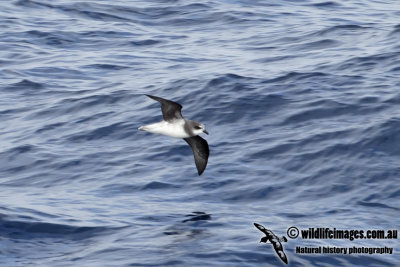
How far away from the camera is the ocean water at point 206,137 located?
12102 mm

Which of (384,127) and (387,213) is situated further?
(384,127)

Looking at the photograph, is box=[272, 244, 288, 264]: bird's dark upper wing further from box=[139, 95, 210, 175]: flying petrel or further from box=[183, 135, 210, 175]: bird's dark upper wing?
box=[183, 135, 210, 175]: bird's dark upper wing

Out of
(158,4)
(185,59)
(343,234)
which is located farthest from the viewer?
(158,4)

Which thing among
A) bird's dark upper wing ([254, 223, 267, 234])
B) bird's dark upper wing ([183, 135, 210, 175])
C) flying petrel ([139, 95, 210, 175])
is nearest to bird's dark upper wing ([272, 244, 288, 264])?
bird's dark upper wing ([254, 223, 267, 234])

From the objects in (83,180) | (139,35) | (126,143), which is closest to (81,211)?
(83,180)

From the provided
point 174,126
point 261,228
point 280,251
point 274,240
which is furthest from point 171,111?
point 280,251

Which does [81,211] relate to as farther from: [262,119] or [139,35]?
[139,35]

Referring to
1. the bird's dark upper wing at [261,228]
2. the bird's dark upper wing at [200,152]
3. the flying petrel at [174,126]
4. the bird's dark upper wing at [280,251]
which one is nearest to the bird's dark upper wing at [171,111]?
the flying petrel at [174,126]

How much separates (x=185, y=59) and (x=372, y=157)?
794 cm

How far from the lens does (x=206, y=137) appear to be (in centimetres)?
1620

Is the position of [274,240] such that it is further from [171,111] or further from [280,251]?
[171,111]

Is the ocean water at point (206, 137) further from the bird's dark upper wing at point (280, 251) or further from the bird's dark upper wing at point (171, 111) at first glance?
the bird's dark upper wing at point (171, 111)

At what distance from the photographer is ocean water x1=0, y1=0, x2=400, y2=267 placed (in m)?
12.1

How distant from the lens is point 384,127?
50.6 feet
